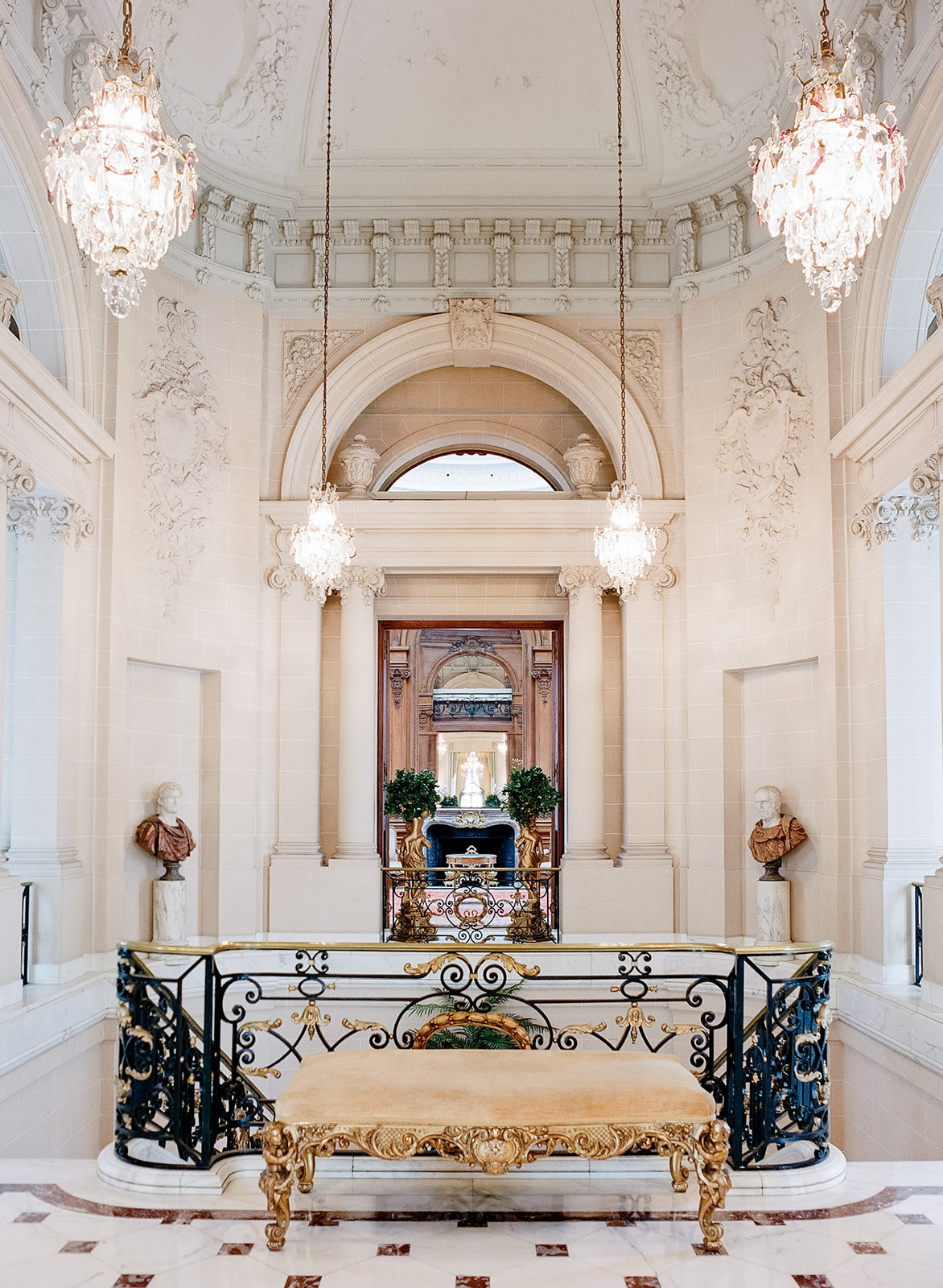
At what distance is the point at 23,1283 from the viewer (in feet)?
12.7

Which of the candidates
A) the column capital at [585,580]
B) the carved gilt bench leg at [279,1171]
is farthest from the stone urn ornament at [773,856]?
the carved gilt bench leg at [279,1171]

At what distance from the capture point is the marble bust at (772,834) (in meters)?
10.0

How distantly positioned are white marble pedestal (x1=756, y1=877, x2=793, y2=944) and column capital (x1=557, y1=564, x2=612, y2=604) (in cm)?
339

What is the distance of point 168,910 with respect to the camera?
10.1 meters

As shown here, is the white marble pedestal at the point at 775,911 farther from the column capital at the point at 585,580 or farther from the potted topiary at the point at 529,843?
the column capital at the point at 585,580

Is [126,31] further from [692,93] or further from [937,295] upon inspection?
[692,93]

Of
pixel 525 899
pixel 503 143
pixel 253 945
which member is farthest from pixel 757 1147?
pixel 503 143

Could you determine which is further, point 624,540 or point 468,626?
point 468,626

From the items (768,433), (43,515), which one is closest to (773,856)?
(768,433)

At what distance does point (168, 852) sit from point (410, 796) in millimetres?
2809

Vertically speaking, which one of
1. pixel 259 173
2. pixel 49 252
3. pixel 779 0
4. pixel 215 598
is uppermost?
pixel 779 0

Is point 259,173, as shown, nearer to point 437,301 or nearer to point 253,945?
point 437,301

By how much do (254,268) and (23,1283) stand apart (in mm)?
9926

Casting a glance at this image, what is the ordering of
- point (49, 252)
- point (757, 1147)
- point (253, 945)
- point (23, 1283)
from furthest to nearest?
point (49, 252)
point (253, 945)
point (757, 1147)
point (23, 1283)
